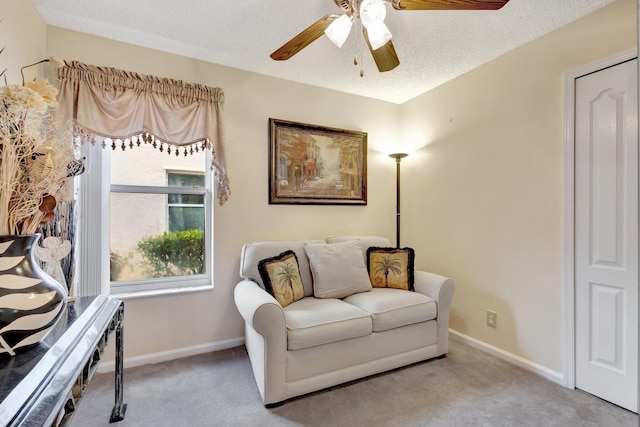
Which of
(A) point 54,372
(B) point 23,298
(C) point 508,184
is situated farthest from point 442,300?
(B) point 23,298

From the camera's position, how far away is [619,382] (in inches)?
70.1

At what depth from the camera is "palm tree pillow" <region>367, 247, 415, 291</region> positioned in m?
2.54

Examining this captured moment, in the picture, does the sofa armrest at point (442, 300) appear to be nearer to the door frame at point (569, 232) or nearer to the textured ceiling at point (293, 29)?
the door frame at point (569, 232)

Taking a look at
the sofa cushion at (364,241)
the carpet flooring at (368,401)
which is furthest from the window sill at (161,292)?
the sofa cushion at (364,241)

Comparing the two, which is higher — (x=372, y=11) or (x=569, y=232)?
(x=372, y=11)

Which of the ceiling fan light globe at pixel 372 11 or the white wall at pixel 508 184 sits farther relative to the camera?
the white wall at pixel 508 184

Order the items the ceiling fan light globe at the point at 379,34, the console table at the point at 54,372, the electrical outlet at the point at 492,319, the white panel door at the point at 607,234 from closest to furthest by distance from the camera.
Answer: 1. the console table at the point at 54,372
2. the ceiling fan light globe at the point at 379,34
3. the white panel door at the point at 607,234
4. the electrical outlet at the point at 492,319

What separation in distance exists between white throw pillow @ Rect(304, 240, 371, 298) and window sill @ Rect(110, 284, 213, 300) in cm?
92

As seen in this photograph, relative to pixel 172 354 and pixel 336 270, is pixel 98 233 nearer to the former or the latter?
pixel 172 354

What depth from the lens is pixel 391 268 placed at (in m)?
2.60

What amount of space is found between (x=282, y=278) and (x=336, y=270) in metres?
0.46

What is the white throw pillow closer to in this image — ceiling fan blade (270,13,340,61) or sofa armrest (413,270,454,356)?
sofa armrest (413,270,454,356)

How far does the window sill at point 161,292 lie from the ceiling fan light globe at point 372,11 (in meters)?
2.21

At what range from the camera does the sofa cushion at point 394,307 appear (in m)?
2.07
